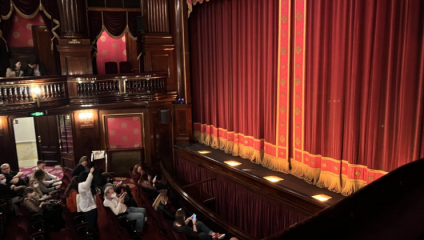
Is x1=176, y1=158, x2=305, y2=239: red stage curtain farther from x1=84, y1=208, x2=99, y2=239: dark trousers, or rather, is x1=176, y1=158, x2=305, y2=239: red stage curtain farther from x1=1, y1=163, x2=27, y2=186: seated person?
x1=1, y1=163, x2=27, y2=186: seated person

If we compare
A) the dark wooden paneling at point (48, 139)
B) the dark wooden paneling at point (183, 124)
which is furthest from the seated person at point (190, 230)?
the dark wooden paneling at point (48, 139)

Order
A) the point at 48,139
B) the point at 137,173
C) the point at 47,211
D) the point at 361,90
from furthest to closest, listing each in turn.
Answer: the point at 48,139 < the point at 137,173 < the point at 47,211 < the point at 361,90

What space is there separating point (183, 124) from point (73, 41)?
3412 mm

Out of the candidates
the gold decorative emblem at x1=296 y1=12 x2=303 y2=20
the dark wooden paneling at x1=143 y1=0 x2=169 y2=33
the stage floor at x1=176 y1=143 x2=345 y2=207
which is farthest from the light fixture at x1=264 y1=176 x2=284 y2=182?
the dark wooden paneling at x1=143 y1=0 x2=169 y2=33

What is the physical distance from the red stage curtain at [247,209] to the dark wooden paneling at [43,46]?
5.13 meters

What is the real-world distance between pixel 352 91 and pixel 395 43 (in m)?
0.84

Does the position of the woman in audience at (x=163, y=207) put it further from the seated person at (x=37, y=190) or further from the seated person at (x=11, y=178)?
the seated person at (x=11, y=178)

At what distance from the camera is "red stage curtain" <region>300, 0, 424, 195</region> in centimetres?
Answer: 397

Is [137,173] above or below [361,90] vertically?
below

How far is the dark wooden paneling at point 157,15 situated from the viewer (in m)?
8.52

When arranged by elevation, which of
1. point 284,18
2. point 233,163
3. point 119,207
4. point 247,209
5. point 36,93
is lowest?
point 247,209

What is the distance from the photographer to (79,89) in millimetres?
7828

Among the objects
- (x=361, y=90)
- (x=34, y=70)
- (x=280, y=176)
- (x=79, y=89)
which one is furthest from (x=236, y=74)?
(x=34, y=70)

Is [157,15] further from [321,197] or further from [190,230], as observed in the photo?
[321,197]
